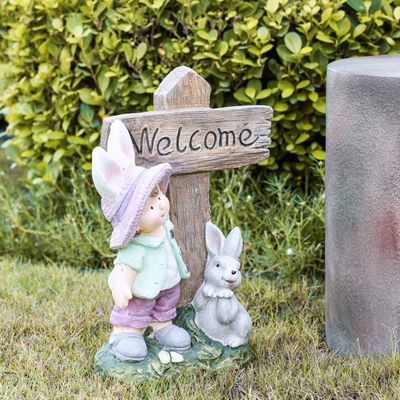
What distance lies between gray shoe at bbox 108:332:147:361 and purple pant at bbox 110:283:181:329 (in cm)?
4

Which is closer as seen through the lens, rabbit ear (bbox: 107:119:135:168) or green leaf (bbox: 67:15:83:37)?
rabbit ear (bbox: 107:119:135:168)

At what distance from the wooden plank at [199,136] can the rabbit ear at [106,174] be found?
199 millimetres

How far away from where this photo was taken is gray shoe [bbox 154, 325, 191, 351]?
3148 millimetres

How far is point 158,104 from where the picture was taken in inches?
126

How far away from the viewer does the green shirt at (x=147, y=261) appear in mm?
2996

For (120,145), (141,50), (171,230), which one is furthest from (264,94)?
(120,145)

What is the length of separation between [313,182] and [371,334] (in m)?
1.54

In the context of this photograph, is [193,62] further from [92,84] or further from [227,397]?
[227,397]

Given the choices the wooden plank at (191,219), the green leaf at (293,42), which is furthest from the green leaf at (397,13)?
the wooden plank at (191,219)

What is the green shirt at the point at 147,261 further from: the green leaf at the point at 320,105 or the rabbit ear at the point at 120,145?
the green leaf at the point at 320,105

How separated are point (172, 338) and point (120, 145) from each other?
805 millimetres

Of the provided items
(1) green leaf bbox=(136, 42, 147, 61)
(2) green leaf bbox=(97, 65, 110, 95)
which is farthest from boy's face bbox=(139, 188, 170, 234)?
(2) green leaf bbox=(97, 65, 110, 95)

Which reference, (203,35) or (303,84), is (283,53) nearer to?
(303,84)

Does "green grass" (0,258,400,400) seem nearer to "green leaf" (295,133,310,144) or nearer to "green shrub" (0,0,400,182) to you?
"green leaf" (295,133,310,144)
